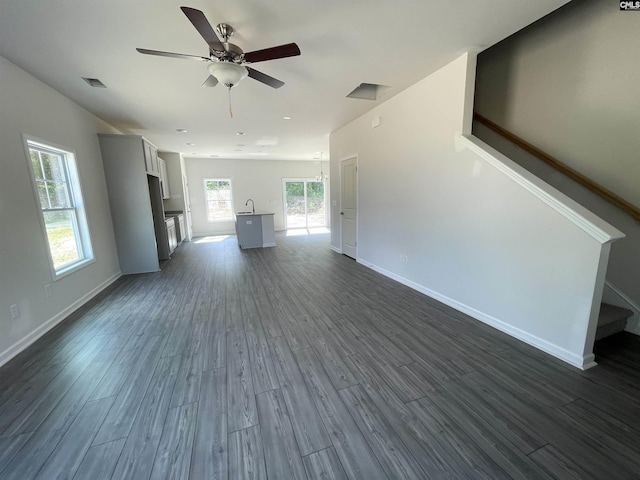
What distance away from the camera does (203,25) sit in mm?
1601

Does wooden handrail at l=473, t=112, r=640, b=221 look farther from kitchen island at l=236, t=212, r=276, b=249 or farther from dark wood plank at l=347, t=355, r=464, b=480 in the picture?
kitchen island at l=236, t=212, r=276, b=249

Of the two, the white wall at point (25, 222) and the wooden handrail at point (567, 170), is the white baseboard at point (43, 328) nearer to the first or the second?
the white wall at point (25, 222)

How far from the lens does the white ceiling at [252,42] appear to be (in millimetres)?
1828

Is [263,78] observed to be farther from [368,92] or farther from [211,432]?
[211,432]

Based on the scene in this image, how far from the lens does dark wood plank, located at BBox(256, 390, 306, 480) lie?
126 cm

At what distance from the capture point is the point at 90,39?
2.11 m

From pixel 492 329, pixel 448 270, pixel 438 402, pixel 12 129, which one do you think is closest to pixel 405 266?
pixel 448 270

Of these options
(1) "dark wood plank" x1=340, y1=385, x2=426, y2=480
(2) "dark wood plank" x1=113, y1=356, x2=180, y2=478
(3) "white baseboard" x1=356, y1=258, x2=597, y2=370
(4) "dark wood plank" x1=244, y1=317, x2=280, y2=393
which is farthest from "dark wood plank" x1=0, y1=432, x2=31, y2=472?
(3) "white baseboard" x1=356, y1=258, x2=597, y2=370

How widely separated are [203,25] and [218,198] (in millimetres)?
7907

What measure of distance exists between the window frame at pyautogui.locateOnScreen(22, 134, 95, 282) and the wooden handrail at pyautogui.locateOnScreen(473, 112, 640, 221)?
17.3 ft

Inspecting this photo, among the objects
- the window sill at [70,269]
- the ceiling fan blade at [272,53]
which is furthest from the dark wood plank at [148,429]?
the ceiling fan blade at [272,53]

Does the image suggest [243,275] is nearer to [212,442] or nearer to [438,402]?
[212,442]

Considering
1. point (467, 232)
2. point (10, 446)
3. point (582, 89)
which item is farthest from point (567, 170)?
point (10, 446)

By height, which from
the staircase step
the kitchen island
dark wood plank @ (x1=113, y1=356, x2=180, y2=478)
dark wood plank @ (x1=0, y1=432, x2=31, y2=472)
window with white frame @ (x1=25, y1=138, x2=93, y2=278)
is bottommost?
dark wood plank @ (x1=113, y1=356, x2=180, y2=478)
